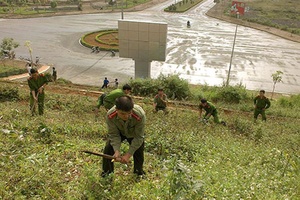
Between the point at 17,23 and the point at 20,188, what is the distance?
4255 centimetres

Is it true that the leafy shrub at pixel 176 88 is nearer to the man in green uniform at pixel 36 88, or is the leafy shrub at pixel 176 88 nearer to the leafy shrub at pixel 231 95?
the leafy shrub at pixel 231 95

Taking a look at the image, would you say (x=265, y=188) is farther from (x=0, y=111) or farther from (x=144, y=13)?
(x=144, y=13)

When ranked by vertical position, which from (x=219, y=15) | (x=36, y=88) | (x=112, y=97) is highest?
(x=219, y=15)

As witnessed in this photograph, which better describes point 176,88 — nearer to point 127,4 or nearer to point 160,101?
point 160,101

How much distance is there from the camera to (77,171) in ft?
14.8

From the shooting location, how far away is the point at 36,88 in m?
7.64

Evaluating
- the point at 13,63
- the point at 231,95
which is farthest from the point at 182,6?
the point at 231,95

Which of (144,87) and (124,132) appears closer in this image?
(124,132)

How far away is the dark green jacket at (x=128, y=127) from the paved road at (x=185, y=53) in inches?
681

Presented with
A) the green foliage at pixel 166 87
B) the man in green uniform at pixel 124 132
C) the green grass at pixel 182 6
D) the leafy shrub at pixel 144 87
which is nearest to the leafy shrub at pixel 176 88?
the green foliage at pixel 166 87

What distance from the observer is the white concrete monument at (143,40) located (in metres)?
18.1

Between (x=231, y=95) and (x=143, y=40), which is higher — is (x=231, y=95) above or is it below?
below

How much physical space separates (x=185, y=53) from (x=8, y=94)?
22305 mm

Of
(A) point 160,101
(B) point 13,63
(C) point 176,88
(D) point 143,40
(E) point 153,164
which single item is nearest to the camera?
(E) point 153,164
